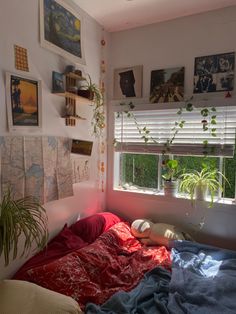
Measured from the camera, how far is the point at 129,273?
1.86 metres

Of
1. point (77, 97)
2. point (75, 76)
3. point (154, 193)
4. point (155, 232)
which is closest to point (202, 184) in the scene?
point (154, 193)

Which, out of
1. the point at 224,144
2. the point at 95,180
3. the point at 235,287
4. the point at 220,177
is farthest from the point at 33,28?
the point at 235,287

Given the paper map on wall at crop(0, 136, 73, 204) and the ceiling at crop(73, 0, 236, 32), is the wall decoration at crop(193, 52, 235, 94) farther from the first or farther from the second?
the paper map on wall at crop(0, 136, 73, 204)

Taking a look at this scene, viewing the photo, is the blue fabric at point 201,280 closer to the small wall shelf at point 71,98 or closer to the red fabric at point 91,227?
the red fabric at point 91,227

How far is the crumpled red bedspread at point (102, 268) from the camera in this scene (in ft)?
5.18

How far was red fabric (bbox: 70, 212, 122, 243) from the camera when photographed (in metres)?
2.22

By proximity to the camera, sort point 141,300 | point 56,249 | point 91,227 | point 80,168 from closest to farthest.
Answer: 1. point 141,300
2. point 56,249
3. point 91,227
4. point 80,168

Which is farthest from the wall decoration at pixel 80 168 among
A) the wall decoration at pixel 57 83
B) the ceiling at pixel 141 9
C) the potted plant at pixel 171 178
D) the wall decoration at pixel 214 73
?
the ceiling at pixel 141 9

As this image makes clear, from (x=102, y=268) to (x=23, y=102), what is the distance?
1317 mm

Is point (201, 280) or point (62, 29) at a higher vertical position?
point (62, 29)

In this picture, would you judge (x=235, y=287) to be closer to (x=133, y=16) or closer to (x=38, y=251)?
(x=38, y=251)

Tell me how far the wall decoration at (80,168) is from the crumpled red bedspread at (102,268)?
556 mm

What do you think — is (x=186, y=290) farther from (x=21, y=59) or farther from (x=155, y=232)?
(x=21, y=59)

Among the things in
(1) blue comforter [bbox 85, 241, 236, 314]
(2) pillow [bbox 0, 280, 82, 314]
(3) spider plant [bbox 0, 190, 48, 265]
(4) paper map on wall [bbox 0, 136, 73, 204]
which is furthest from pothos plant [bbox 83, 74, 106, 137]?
(2) pillow [bbox 0, 280, 82, 314]
